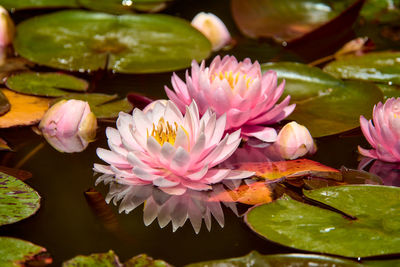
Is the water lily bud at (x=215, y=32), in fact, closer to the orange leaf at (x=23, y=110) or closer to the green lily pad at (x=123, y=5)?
the green lily pad at (x=123, y=5)

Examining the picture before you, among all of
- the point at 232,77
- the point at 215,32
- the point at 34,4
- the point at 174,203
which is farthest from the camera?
the point at 34,4

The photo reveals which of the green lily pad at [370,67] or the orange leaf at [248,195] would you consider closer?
the orange leaf at [248,195]

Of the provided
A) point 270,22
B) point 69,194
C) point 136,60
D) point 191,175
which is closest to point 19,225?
point 69,194

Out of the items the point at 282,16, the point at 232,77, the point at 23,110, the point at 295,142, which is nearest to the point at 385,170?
the point at 295,142

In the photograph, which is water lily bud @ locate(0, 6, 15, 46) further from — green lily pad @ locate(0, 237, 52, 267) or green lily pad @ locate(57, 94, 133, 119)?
green lily pad @ locate(0, 237, 52, 267)

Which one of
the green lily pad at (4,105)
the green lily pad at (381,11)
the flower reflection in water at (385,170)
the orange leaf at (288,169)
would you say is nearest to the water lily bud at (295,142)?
the orange leaf at (288,169)

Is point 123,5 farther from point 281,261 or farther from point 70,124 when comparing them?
point 281,261

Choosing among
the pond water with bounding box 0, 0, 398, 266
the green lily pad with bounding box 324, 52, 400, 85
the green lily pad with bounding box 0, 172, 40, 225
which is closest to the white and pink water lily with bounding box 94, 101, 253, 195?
the pond water with bounding box 0, 0, 398, 266

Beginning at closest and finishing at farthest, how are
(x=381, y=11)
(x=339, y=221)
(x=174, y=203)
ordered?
(x=339, y=221) → (x=174, y=203) → (x=381, y=11)
